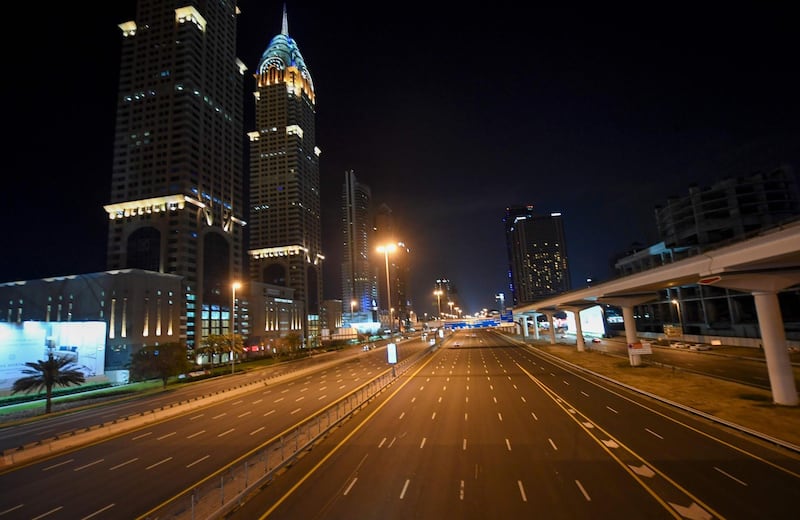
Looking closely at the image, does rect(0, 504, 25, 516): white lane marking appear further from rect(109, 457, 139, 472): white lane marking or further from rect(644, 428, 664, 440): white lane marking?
rect(644, 428, 664, 440): white lane marking

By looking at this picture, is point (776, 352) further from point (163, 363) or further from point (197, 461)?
point (163, 363)

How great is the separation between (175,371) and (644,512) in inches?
2042

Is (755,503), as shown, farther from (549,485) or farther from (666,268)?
(666,268)

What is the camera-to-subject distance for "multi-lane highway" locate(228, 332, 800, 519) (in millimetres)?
12289

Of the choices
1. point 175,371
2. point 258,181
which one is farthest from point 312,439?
point 258,181

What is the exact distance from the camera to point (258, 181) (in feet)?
573

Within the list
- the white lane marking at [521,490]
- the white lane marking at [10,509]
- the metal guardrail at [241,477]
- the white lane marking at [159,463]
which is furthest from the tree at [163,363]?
the white lane marking at [521,490]

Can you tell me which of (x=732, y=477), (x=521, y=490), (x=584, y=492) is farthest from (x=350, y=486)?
(x=732, y=477)

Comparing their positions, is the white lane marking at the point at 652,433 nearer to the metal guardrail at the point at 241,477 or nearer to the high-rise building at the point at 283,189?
the metal guardrail at the point at 241,477

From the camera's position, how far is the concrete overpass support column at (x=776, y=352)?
2380 cm

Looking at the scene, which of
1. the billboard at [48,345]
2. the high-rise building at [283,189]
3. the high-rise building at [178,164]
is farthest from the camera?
the high-rise building at [283,189]

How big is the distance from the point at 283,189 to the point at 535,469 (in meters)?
171

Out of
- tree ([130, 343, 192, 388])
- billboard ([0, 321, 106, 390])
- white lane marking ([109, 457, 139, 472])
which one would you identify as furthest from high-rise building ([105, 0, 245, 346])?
white lane marking ([109, 457, 139, 472])

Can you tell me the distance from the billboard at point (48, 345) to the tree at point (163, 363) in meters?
7.23
